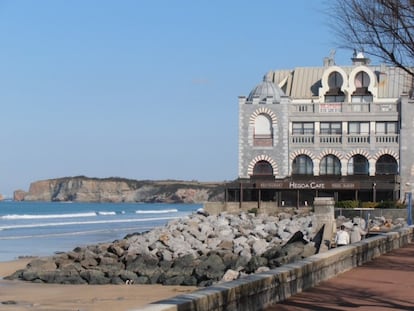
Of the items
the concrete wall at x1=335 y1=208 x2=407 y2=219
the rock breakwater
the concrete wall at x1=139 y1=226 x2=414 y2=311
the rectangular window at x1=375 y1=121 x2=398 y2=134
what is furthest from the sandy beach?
the rectangular window at x1=375 y1=121 x2=398 y2=134

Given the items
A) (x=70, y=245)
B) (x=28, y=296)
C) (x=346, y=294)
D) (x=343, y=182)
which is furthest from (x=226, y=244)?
(x=343, y=182)

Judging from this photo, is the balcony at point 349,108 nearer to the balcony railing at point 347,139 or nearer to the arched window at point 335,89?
the balcony railing at point 347,139

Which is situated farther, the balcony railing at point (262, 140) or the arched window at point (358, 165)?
the balcony railing at point (262, 140)

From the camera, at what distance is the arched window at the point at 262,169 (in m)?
70.7

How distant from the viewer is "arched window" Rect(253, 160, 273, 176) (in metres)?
70.7

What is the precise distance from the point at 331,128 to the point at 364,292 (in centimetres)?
5515

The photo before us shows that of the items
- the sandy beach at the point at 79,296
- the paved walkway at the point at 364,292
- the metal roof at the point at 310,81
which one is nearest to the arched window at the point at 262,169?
the metal roof at the point at 310,81

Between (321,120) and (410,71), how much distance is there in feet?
173

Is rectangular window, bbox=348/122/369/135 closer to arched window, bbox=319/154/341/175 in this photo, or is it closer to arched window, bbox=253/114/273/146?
arched window, bbox=319/154/341/175

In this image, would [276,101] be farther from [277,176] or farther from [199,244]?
[199,244]

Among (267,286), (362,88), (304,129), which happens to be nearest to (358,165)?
(304,129)

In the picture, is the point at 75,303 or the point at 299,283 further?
the point at 75,303

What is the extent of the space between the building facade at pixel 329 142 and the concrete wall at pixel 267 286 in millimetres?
46626

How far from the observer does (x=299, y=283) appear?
15211 mm
